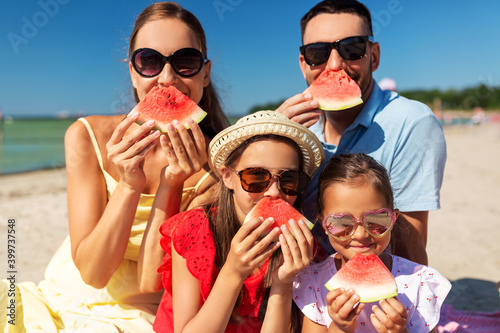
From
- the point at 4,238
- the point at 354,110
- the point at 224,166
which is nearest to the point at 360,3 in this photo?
the point at 354,110

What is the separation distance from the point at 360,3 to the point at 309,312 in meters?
2.54

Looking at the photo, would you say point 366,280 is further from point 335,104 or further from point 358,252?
point 335,104

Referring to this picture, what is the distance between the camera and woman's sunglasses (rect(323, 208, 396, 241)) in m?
2.35

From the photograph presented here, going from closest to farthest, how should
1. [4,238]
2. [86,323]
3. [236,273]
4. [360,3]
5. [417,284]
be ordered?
[236,273]
[417,284]
[86,323]
[360,3]
[4,238]

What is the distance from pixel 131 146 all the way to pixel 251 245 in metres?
1.05

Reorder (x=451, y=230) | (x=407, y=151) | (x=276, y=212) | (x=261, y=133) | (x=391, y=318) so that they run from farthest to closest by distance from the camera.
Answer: (x=451, y=230), (x=407, y=151), (x=261, y=133), (x=276, y=212), (x=391, y=318)

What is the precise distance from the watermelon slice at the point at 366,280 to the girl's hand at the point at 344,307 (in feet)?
0.19

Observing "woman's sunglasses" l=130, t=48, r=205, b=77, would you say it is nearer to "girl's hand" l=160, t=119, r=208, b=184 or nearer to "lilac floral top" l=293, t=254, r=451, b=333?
"girl's hand" l=160, t=119, r=208, b=184

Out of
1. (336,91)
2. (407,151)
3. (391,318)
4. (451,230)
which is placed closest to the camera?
(391,318)

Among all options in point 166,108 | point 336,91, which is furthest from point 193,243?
point 336,91

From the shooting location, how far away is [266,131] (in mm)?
2457

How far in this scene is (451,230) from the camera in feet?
25.1

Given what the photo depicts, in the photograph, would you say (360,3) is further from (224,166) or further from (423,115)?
(224,166)

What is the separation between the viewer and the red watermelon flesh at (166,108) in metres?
2.76
